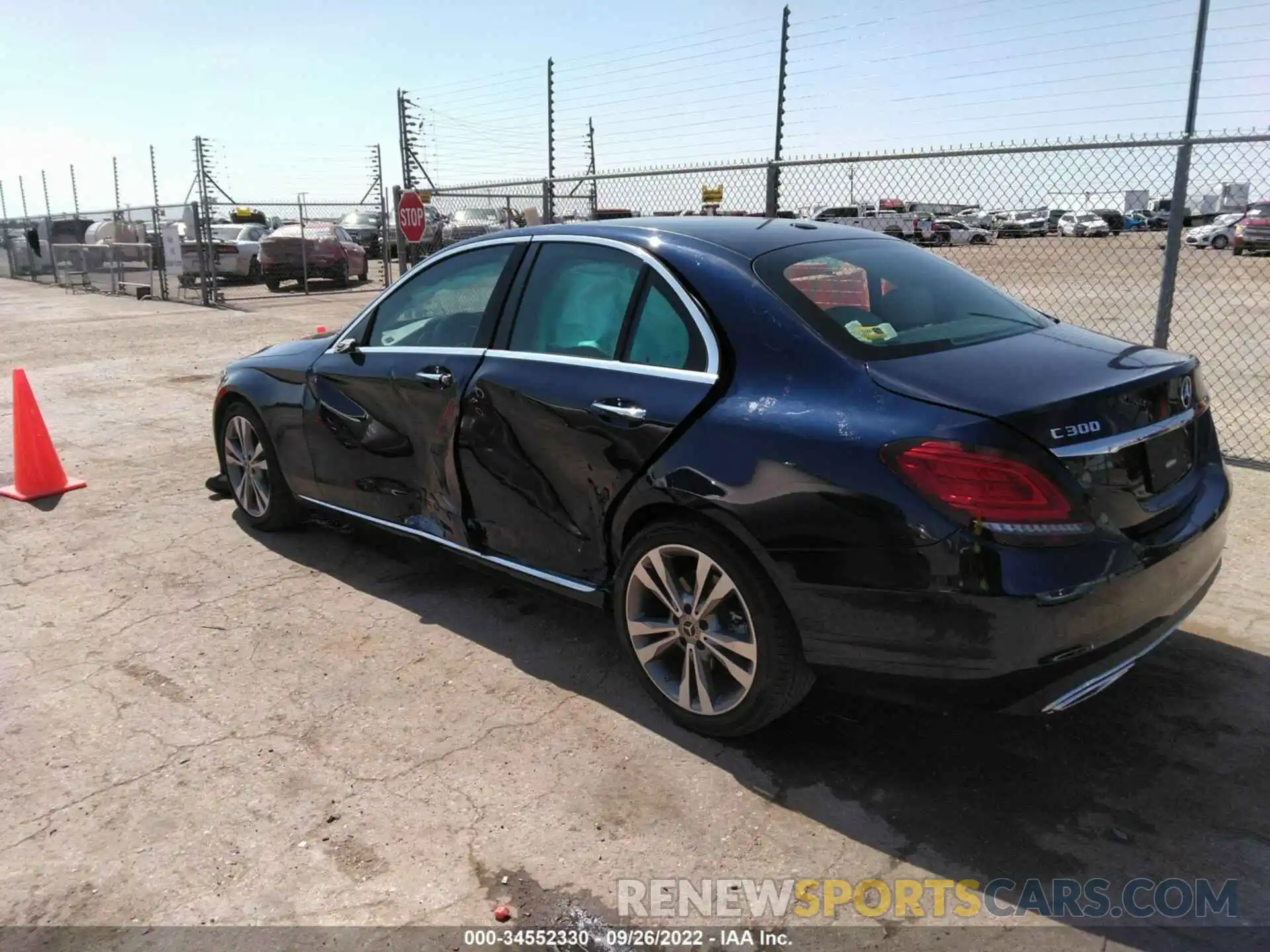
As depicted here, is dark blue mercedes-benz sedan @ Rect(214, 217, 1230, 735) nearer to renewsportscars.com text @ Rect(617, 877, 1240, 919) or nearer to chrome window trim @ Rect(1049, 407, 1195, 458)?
chrome window trim @ Rect(1049, 407, 1195, 458)

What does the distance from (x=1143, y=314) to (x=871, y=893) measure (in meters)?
12.2

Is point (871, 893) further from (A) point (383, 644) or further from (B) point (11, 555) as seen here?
(B) point (11, 555)

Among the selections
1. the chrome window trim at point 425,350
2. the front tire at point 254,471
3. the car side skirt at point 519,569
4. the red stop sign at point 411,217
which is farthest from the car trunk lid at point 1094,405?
the red stop sign at point 411,217

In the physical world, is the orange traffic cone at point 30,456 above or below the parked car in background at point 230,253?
below

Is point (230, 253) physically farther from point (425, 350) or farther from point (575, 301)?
point (575, 301)

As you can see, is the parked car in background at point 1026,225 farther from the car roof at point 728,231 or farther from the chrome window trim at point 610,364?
the chrome window trim at point 610,364

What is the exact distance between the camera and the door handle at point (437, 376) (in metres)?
3.94

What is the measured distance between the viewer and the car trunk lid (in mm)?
2596

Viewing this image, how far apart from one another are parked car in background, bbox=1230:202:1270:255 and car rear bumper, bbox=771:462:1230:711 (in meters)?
12.0

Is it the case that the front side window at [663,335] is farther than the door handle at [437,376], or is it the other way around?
the door handle at [437,376]

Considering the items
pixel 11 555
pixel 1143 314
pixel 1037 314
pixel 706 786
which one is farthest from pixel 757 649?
pixel 1143 314

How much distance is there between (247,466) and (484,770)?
117 inches

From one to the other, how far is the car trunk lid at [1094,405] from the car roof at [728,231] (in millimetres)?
801

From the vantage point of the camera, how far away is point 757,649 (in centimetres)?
293
